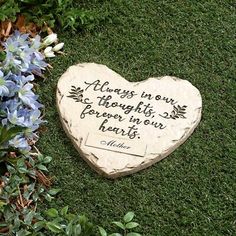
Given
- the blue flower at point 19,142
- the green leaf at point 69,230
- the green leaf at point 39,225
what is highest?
the blue flower at point 19,142

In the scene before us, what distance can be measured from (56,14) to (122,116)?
66 centimetres

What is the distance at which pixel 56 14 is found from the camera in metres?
3.48

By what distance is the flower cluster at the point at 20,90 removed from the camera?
3027mm

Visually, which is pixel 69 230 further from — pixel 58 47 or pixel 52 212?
pixel 58 47

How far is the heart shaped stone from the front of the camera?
3.02m

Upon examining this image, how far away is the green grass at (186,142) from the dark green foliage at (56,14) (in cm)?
5

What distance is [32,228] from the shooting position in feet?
9.43

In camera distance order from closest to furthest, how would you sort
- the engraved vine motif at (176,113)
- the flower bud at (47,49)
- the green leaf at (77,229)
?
the green leaf at (77,229), the engraved vine motif at (176,113), the flower bud at (47,49)

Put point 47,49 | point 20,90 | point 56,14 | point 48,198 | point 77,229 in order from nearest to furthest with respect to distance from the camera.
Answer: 1. point 77,229
2. point 48,198
3. point 20,90
4. point 47,49
5. point 56,14

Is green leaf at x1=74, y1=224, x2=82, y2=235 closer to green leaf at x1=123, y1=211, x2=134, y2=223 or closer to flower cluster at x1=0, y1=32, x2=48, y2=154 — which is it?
green leaf at x1=123, y1=211, x2=134, y2=223

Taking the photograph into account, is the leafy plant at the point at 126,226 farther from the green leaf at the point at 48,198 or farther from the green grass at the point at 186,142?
the green leaf at the point at 48,198

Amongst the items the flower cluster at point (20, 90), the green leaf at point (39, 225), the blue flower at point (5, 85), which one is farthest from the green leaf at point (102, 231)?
the blue flower at point (5, 85)

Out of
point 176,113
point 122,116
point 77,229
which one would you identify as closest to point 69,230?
point 77,229

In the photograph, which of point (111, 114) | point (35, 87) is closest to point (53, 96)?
point (35, 87)
